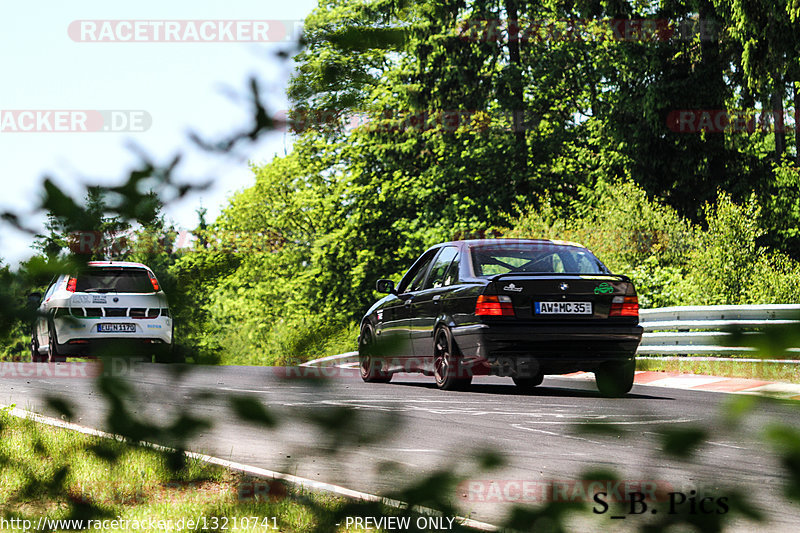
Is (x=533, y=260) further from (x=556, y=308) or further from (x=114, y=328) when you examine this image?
(x=114, y=328)

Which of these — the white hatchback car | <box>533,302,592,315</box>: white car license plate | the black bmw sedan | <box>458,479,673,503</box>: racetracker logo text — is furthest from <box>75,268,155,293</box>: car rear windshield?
<box>533,302,592,315</box>: white car license plate

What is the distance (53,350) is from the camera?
2256 mm

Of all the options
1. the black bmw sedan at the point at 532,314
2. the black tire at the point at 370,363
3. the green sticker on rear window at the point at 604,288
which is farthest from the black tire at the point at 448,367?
the black tire at the point at 370,363

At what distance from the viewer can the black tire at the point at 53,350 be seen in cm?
210

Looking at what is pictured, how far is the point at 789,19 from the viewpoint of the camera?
87.9 feet

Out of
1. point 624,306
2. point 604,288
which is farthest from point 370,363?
point 624,306

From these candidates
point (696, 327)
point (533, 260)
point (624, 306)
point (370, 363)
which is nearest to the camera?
point (370, 363)

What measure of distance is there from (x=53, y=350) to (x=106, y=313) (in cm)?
43

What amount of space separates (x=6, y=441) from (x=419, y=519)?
3.41 feet

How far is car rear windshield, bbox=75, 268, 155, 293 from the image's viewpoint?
1.97 meters

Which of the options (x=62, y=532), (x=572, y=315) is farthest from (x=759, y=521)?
(x=572, y=315)

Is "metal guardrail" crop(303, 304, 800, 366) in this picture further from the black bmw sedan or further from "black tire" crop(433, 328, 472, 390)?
"black tire" crop(433, 328, 472, 390)

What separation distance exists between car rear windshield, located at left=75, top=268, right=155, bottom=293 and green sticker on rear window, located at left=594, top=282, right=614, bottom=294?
9.27 meters

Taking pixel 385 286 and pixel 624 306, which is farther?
pixel 385 286
